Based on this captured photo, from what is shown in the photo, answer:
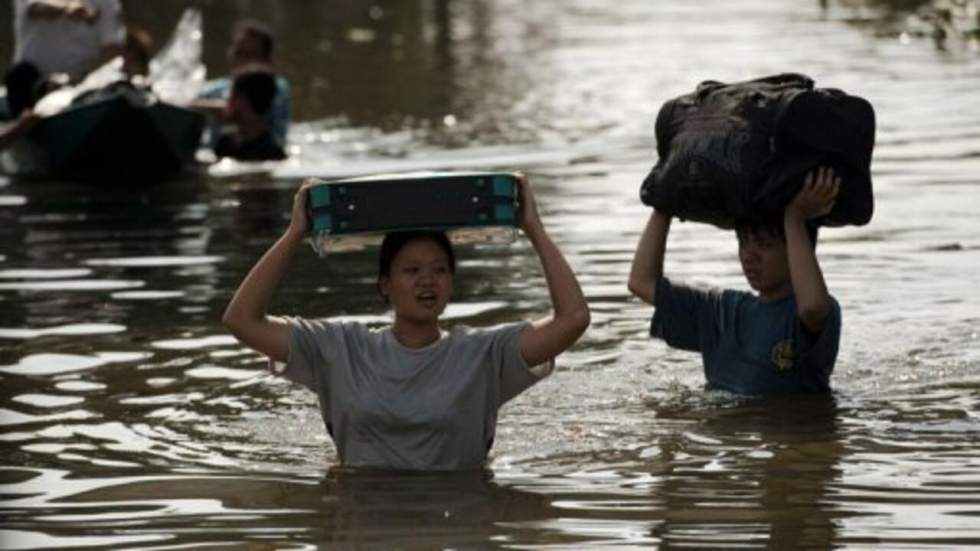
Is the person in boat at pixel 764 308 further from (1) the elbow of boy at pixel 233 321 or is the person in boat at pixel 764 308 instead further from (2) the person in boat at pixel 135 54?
(2) the person in boat at pixel 135 54

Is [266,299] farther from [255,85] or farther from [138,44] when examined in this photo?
[138,44]

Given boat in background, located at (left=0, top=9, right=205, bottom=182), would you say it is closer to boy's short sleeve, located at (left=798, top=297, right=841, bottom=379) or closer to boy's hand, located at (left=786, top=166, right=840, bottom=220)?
boy's short sleeve, located at (left=798, top=297, right=841, bottom=379)

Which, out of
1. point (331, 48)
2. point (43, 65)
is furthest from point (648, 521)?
point (331, 48)

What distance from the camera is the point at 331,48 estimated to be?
32.8m

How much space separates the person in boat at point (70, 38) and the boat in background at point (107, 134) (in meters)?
0.41

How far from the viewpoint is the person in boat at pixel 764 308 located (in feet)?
32.5

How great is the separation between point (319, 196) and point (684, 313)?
7.00ft

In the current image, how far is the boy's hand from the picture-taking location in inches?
390

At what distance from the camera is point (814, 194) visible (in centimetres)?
991

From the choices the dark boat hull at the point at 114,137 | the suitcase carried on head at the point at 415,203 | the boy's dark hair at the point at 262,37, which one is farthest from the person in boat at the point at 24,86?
the suitcase carried on head at the point at 415,203

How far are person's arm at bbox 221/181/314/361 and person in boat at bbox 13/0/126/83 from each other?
11394 millimetres

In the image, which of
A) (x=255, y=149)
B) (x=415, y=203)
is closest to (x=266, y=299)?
(x=415, y=203)

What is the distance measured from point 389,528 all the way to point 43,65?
12.6m

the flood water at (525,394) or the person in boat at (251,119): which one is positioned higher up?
the person in boat at (251,119)
